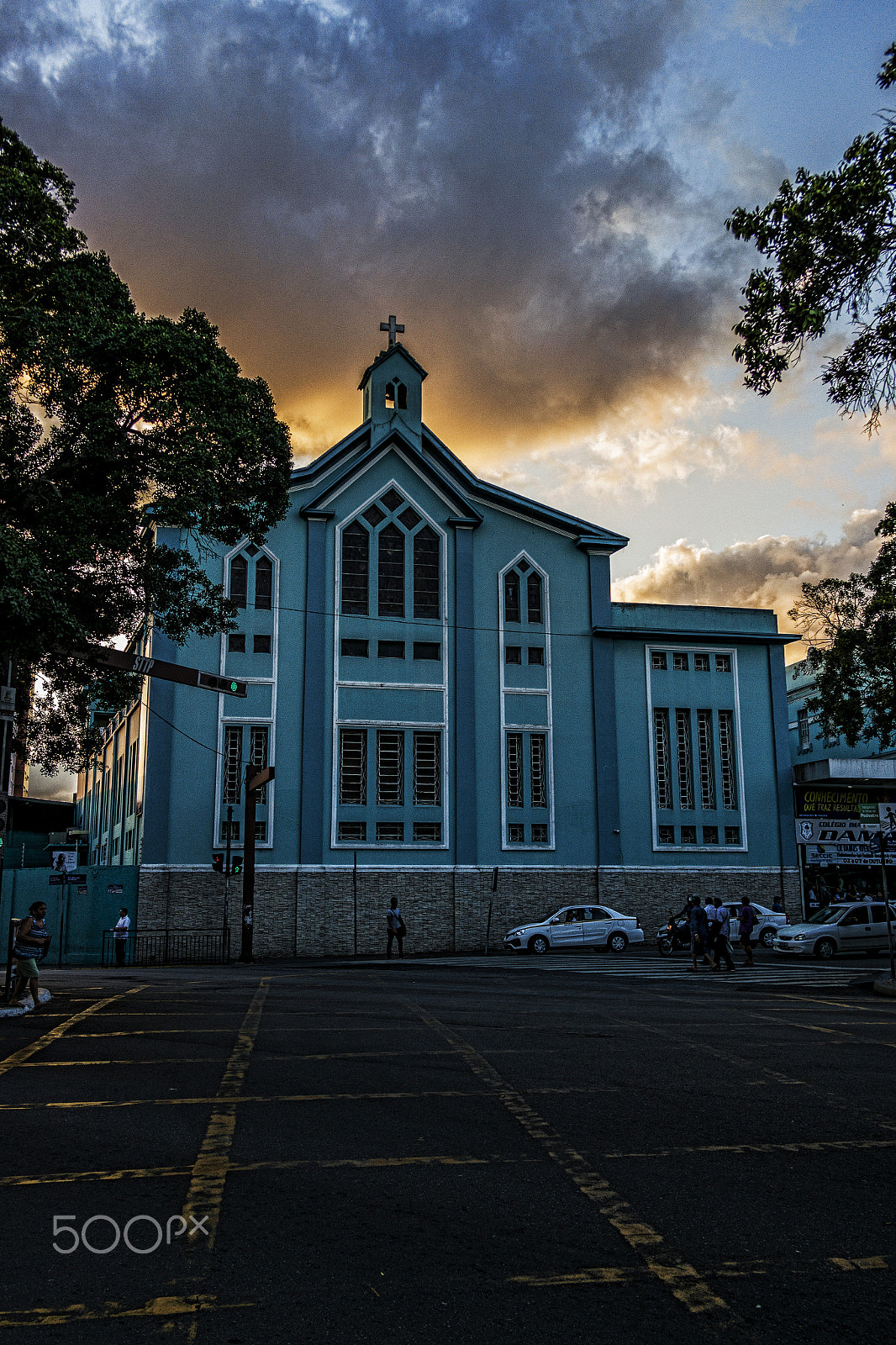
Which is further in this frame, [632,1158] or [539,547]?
[539,547]

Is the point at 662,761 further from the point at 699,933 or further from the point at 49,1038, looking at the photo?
the point at 49,1038

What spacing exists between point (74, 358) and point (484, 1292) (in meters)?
13.5

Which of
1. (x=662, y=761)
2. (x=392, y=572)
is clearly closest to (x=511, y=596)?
(x=392, y=572)

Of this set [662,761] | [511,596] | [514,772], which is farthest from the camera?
[662,761]

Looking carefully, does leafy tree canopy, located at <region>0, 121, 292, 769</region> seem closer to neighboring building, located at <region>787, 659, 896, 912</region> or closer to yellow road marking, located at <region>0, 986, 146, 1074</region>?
yellow road marking, located at <region>0, 986, 146, 1074</region>

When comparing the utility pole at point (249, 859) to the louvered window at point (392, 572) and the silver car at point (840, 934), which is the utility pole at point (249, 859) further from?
the silver car at point (840, 934)

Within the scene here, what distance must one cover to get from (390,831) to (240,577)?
10669 mm

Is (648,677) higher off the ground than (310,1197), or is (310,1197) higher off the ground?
(648,677)

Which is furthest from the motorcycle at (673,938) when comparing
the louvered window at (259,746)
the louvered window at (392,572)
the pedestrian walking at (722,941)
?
the louvered window at (392,572)

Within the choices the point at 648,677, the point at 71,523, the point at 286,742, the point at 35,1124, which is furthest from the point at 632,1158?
the point at 648,677

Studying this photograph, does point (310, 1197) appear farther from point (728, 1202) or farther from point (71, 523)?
point (71, 523)

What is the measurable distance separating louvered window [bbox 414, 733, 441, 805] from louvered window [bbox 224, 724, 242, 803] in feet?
20.6

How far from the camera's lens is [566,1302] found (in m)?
4.42

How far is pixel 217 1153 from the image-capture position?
263 inches
